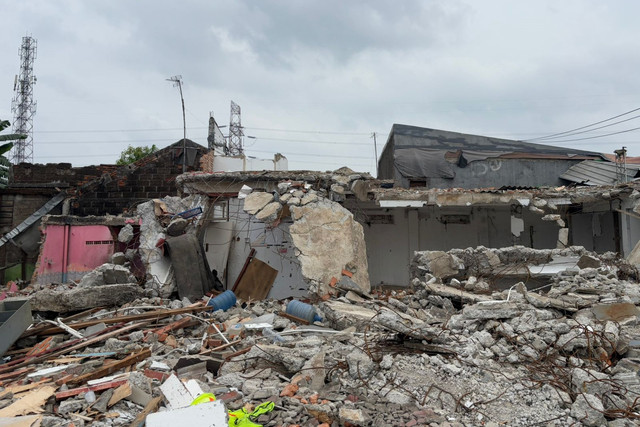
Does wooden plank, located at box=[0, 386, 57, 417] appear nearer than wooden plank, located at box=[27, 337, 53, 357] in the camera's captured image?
Yes

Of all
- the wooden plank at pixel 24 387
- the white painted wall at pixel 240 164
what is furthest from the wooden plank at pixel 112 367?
the white painted wall at pixel 240 164

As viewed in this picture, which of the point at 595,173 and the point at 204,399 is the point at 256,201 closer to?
the point at 204,399

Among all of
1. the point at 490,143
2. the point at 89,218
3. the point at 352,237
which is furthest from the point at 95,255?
the point at 490,143

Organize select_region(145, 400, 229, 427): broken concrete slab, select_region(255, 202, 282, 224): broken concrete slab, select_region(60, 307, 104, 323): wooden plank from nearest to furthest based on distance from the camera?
select_region(145, 400, 229, 427): broken concrete slab, select_region(60, 307, 104, 323): wooden plank, select_region(255, 202, 282, 224): broken concrete slab

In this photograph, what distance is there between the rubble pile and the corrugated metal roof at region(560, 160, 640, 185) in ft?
31.1

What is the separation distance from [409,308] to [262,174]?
14.1 ft

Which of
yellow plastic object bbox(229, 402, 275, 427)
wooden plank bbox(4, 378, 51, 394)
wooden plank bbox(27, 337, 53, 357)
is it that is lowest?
wooden plank bbox(4, 378, 51, 394)

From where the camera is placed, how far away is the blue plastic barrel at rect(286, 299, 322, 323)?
6.29 meters

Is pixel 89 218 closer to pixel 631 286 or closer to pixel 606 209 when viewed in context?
pixel 631 286

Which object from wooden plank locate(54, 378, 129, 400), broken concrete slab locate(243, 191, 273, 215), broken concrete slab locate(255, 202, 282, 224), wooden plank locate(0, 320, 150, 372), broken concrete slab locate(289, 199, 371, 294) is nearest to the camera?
wooden plank locate(54, 378, 129, 400)

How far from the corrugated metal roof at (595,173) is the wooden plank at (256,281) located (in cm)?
1136

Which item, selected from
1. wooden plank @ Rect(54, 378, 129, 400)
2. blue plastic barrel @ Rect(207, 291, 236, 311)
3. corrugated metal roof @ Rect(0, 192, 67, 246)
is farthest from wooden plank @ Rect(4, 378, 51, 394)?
corrugated metal roof @ Rect(0, 192, 67, 246)

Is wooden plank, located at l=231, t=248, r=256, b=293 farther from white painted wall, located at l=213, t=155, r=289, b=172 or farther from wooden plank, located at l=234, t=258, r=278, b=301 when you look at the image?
white painted wall, located at l=213, t=155, r=289, b=172

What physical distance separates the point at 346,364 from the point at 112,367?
7.55ft
